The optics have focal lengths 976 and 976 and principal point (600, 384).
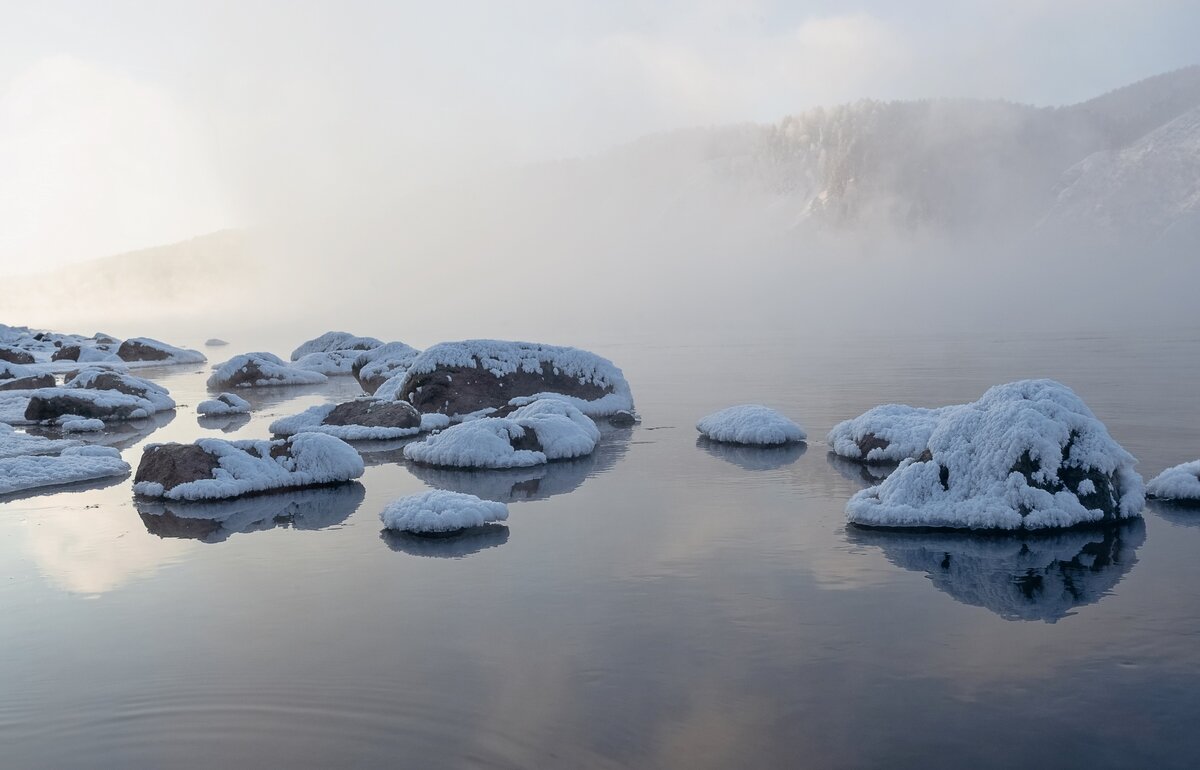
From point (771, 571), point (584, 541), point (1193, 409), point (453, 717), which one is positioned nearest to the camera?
point (453, 717)

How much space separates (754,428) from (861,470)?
3.37 meters

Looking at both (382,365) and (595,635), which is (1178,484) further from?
(382,365)

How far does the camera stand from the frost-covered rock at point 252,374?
37000 millimetres

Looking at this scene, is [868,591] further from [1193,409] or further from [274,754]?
[1193,409]

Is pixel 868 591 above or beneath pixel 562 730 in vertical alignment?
above

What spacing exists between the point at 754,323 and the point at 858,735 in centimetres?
7060

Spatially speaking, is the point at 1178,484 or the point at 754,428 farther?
the point at 754,428

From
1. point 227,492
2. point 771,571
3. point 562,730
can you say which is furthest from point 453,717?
point 227,492

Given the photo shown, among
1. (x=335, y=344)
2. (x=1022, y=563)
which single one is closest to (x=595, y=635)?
(x=1022, y=563)

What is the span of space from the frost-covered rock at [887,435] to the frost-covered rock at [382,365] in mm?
14132

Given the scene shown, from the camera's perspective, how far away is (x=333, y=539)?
12.4 m

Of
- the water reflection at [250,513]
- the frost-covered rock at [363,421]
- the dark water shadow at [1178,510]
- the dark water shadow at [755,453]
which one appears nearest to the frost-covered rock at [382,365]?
the frost-covered rock at [363,421]

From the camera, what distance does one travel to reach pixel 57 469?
1711 centimetres

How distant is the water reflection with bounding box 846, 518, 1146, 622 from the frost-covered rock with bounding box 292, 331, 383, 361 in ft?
130
